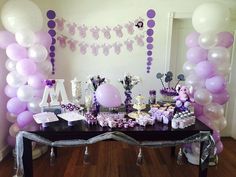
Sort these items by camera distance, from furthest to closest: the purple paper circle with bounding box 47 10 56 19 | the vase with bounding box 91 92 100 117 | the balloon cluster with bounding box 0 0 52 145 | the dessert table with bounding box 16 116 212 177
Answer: the purple paper circle with bounding box 47 10 56 19 < the balloon cluster with bounding box 0 0 52 145 < the vase with bounding box 91 92 100 117 < the dessert table with bounding box 16 116 212 177

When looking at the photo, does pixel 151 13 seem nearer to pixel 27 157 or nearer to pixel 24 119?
pixel 24 119

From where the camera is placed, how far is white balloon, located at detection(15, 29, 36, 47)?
8.20 feet

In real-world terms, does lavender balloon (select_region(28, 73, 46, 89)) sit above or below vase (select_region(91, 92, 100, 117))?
above

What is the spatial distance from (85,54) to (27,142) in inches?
70.0

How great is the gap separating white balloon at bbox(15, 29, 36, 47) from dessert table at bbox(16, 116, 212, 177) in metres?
1.08

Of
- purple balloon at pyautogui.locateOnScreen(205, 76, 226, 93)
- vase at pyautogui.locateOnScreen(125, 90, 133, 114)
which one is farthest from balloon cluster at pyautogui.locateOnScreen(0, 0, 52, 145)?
purple balloon at pyautogui.locateOnScreen(205, 76, 226, 93)

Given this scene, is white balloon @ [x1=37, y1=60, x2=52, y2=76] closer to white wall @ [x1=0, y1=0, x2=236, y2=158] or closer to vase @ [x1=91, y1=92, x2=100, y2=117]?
white wall @ [x1=0, y1=0, x2=236, y2=158]

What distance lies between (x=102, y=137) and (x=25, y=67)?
4.29 ft

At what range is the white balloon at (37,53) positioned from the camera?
258 cm

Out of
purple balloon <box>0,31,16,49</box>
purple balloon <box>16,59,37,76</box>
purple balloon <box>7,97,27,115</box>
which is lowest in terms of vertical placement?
purple balloon <box>7,97,27,115</box>

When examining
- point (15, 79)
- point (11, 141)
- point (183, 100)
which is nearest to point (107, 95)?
point (183, 100)

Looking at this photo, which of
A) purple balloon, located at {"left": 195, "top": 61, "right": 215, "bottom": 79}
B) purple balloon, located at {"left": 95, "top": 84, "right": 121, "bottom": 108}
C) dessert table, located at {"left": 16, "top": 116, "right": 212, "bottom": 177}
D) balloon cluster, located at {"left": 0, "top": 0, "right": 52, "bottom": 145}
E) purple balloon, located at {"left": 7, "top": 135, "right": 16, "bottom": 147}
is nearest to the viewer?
dessert table, located at {"left": 16, "top": 116, "right": 212, "bottom": 177}

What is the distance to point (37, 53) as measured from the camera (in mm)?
2576

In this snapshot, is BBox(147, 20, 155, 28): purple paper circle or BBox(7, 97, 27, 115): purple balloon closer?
BBox(7, 97, 27, 115): purple balloon
